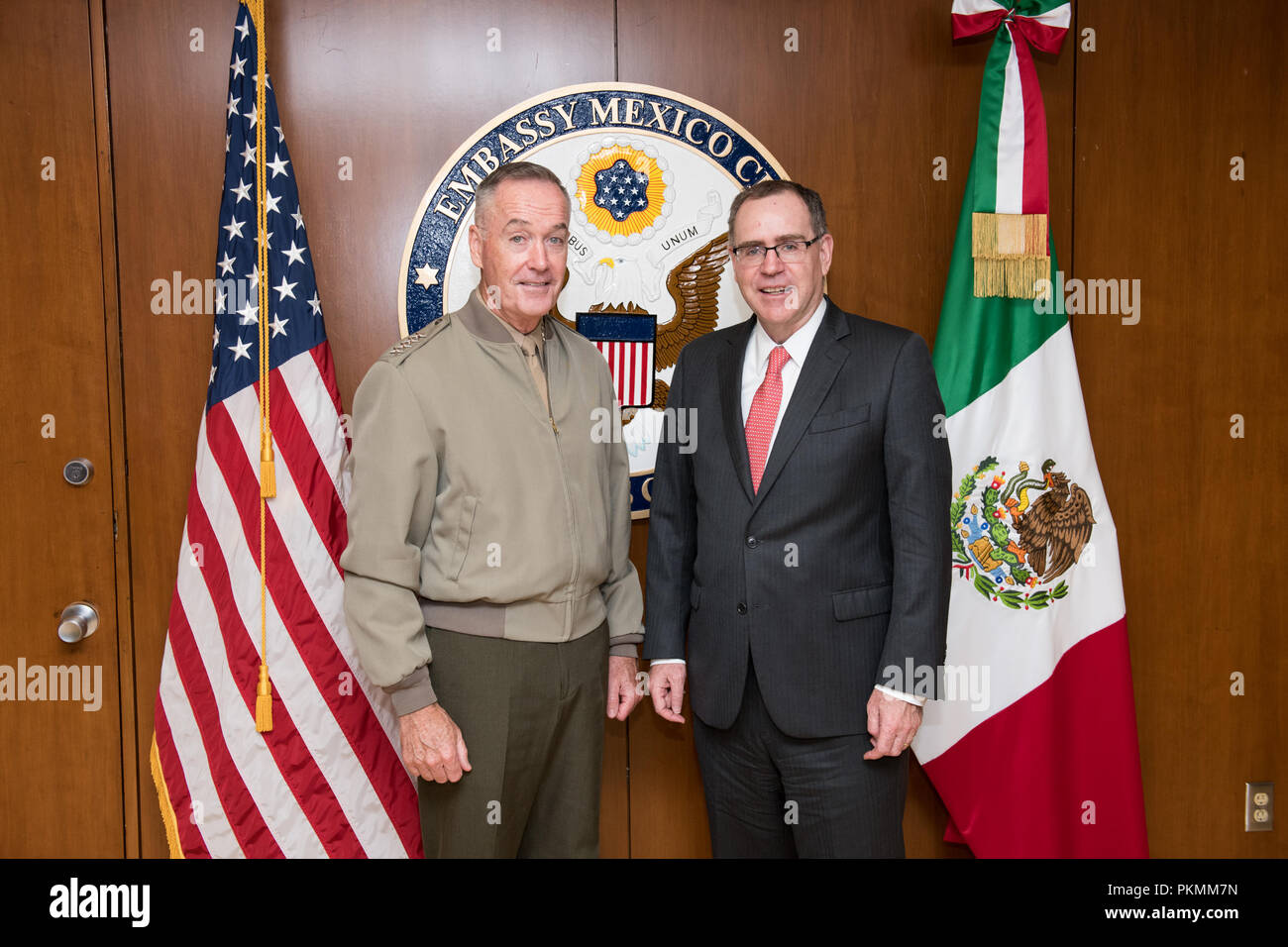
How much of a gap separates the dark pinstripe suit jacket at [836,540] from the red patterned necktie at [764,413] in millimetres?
28

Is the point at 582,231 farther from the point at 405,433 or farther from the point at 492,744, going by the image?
the point at 492,744

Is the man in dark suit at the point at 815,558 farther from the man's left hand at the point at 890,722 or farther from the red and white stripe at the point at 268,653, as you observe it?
the red and white stripe at the point at 268,653

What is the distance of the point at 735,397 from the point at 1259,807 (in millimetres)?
2029

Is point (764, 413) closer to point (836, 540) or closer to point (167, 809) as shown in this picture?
point (836, 540)

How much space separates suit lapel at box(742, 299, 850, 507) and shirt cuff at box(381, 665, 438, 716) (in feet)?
2.37

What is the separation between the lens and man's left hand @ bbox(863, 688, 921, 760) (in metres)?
1.55

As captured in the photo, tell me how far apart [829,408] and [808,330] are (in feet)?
0.60

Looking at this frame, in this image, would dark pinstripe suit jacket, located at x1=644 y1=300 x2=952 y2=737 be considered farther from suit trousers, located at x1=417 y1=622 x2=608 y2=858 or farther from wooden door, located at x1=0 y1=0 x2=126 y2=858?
wooden door, located at x1=0 y1=0 x2=126 y2=858

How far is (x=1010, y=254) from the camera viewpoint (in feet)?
6.84

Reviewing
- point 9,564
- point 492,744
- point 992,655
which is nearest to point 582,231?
point 492,744

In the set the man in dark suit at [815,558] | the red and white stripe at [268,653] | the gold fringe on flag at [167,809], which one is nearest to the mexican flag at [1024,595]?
the man in dark suit at [815,558]

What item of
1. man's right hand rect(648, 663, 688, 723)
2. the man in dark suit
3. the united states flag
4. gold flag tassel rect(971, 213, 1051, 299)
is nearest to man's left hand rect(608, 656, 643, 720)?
man's right hand rect(648, 663, 688, 723)

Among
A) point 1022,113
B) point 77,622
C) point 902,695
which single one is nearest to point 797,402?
point 902,695

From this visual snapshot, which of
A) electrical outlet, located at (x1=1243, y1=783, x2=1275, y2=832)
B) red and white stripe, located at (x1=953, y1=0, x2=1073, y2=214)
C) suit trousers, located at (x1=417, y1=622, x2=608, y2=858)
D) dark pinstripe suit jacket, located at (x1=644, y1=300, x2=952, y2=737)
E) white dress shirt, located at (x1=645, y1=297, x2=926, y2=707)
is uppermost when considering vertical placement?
red and white stripe, located at (x1=953, y1=0, x2=1073, y2=214)
